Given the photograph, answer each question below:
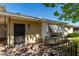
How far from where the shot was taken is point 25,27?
3867mm

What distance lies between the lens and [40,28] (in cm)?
380

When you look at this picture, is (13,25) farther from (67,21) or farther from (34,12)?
(67,21)

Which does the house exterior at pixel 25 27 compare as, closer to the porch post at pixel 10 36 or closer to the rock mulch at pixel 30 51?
the porch post at pixel 10 36

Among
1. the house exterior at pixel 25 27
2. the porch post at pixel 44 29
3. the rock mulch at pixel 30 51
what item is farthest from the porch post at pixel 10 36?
the porch post at pixel 44 29

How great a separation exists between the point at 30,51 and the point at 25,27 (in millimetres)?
503

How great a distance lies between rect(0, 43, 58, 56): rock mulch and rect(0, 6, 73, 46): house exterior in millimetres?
113

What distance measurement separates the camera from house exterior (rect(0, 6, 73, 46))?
12.3 ft

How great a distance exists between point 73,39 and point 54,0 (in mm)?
860

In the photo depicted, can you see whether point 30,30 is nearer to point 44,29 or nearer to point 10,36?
point 44,29

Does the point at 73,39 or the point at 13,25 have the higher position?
the point at 13,25

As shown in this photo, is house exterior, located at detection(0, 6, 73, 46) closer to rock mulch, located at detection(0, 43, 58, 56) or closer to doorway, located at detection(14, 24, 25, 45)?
doorway, located at detection(14, 24, 25, 45)

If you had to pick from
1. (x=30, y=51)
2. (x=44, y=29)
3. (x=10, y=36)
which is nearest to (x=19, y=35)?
(x=10, y=36)

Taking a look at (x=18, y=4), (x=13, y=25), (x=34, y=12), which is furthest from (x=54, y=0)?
(x=13, y=25)

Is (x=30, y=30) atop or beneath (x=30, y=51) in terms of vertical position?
atop
